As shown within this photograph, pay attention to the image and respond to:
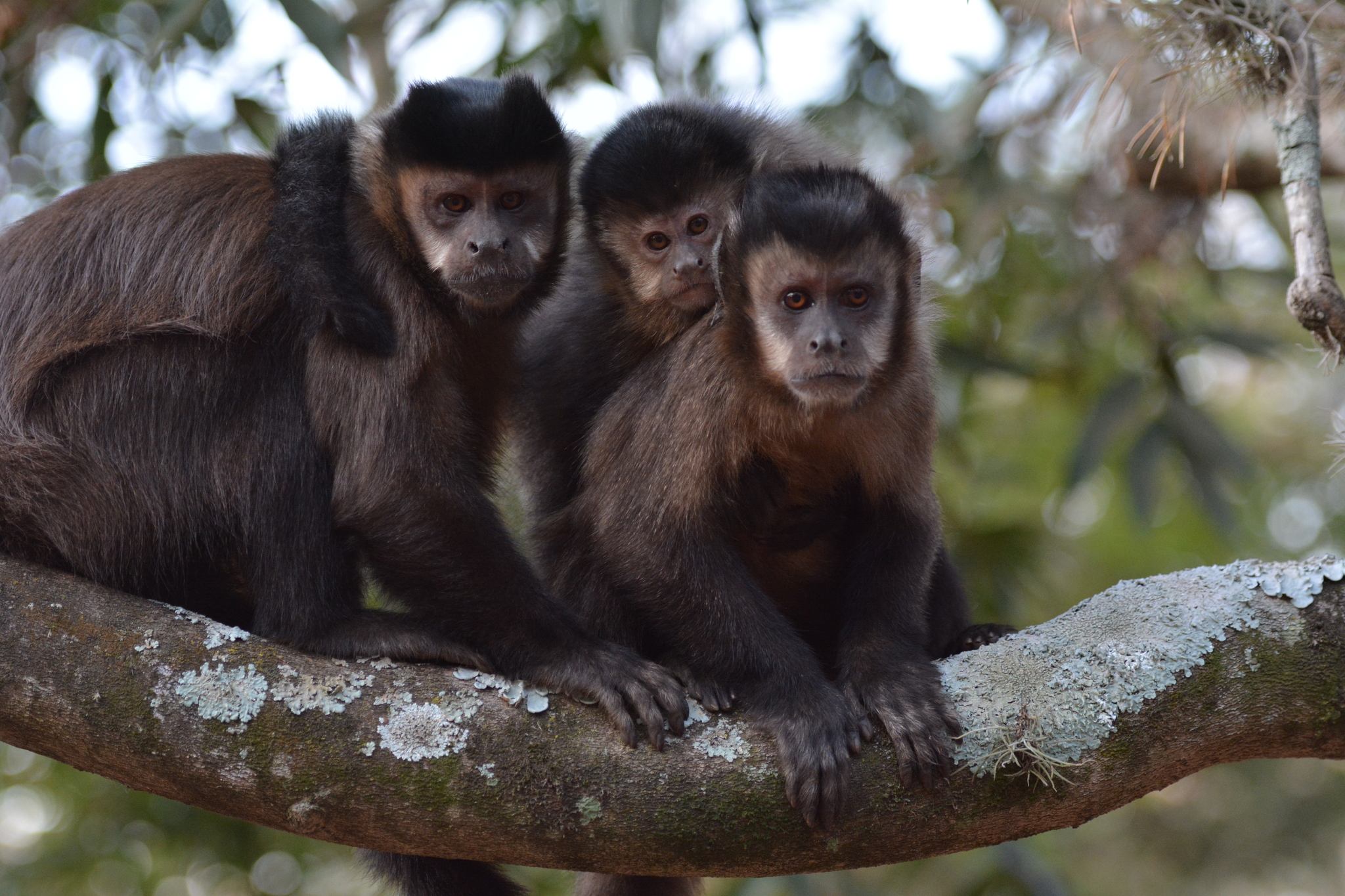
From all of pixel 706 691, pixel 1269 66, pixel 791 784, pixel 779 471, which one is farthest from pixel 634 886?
pixel 1269 66

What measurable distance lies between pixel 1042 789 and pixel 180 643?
2.30m

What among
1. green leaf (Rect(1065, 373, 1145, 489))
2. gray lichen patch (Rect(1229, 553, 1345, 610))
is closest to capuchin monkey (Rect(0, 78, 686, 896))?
gray lichen patch (Rect(1229, 553, 1345, 610))

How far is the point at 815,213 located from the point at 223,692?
2.27 m

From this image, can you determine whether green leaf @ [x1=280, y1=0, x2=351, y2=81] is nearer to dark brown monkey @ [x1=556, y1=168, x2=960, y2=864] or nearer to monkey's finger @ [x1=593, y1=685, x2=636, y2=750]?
dark brown monkey @ [x1=556, y1=168, x2=960, y2=864]

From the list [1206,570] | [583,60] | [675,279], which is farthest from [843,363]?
[583,60]

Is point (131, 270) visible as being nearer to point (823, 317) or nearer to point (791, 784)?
point (823, 317)

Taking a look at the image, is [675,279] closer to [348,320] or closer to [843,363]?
[843,363]

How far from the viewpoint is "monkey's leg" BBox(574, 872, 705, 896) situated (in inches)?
166

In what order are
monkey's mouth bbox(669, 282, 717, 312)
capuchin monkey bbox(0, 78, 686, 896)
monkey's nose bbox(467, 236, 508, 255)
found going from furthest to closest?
monkey's mouth bbox(669, 282, 717, 312) → monkey's nose bbox(467, 236, 508, 255) → capuchin monkey bbox(0, 78, 686, 896)

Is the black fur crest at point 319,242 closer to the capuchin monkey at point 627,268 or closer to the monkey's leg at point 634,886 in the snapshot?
the capuchin monkey at point 627,268

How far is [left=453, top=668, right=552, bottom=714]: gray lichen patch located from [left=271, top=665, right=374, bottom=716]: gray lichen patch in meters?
0.27

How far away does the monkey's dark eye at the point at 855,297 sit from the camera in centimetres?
393

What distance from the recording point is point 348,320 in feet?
12.0

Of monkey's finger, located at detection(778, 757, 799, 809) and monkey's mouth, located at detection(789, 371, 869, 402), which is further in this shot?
monkey's mouth, located at detection(789, 371, 869, 402)
